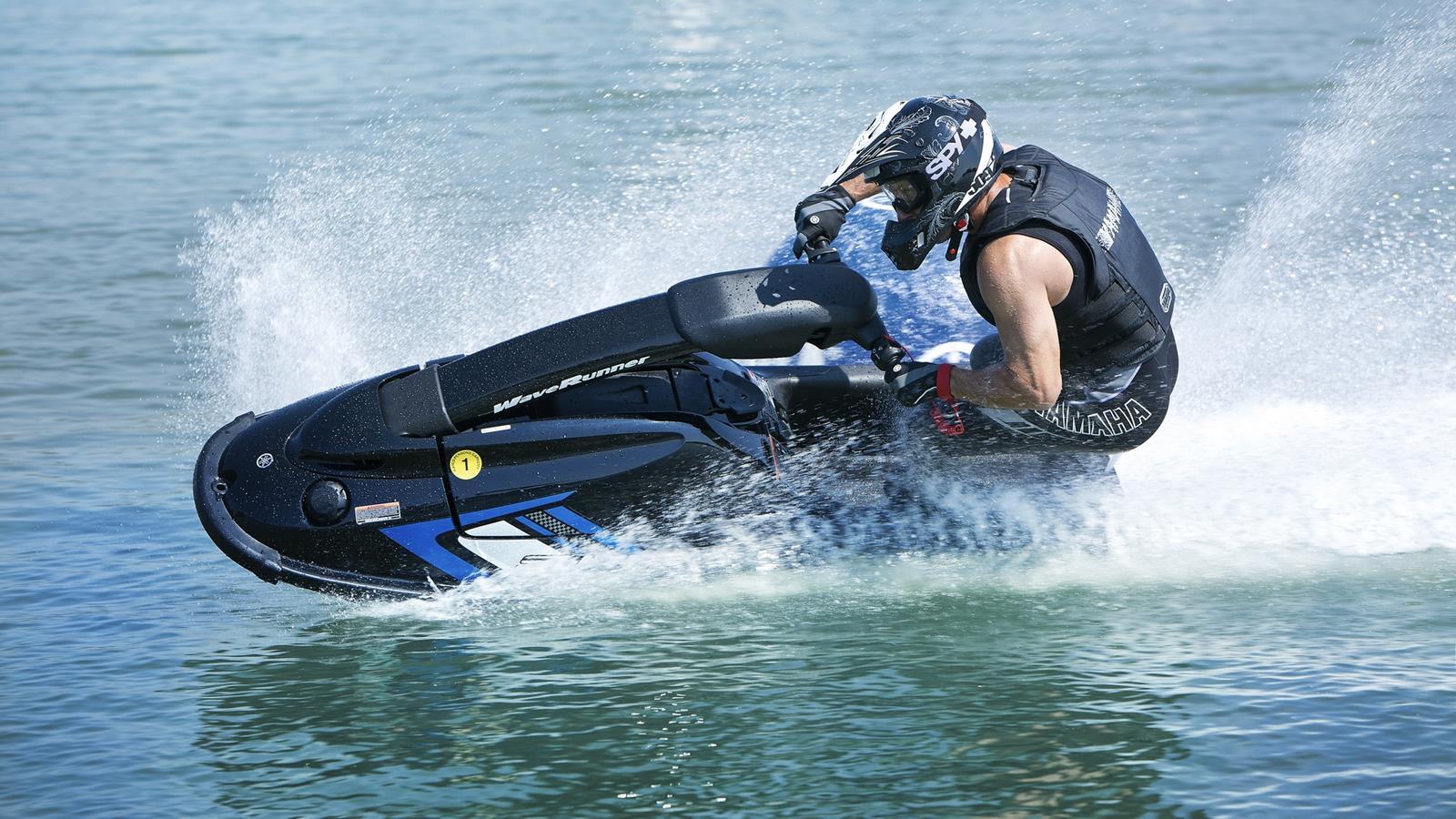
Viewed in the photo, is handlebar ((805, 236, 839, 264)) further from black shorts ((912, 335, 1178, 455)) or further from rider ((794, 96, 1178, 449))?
black shorts ((912, 335, 1178, 455))

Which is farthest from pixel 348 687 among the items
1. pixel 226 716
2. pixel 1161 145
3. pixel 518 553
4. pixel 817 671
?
pixel 1161 145

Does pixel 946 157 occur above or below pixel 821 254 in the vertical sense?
above

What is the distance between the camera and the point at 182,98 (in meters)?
14.7

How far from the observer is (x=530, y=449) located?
4.38 m

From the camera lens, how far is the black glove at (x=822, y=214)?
4266 mm

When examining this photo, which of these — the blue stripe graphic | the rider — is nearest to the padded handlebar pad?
the rider

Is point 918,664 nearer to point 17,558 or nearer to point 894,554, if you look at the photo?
point 894,554

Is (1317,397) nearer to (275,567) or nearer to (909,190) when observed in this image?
(909,190)

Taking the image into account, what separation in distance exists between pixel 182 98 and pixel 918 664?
12.5 meters

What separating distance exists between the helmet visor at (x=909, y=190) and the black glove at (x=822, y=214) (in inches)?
5.0

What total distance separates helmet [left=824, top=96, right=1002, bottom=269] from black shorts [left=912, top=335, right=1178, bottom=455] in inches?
20.9

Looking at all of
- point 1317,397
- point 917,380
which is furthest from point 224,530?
point 1317,397

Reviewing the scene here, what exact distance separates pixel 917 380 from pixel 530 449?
107cm

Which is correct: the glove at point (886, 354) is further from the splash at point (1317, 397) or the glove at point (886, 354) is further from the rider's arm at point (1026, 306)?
the splash at point (1317, 397)
